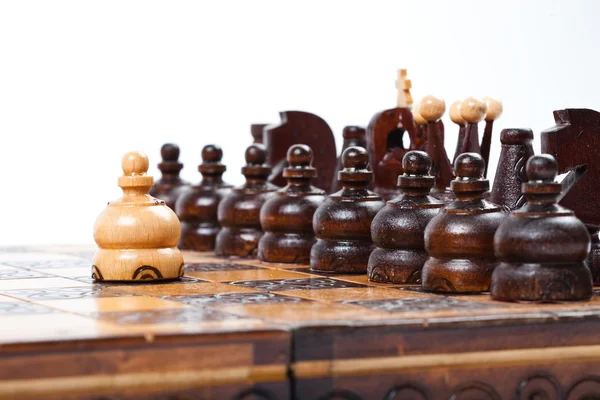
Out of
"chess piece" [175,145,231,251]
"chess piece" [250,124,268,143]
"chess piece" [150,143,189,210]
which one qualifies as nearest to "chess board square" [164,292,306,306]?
"chess piece" [175,145,231,251]

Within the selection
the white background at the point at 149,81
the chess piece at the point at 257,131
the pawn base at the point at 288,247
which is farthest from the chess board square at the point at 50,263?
the white background at the point at 149,81

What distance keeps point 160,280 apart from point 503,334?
0.64 m

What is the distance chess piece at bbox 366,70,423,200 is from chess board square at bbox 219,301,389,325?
2.37ft

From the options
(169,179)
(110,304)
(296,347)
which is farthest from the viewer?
(169,179)

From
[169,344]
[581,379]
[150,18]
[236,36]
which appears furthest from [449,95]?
[169,344]

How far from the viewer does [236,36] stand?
3.36 metres

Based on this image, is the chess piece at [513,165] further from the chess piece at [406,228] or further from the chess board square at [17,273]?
the chess board square at [17,273]

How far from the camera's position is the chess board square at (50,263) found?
6.62ft

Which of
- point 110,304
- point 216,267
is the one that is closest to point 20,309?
point 110,304

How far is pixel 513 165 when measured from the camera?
65.9 inches

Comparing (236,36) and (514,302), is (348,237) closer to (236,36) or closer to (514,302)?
(514,302)

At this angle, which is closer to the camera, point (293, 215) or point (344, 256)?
point (344, 256)

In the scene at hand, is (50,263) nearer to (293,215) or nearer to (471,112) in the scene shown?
(293,215)

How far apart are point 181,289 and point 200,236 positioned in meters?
0.73
